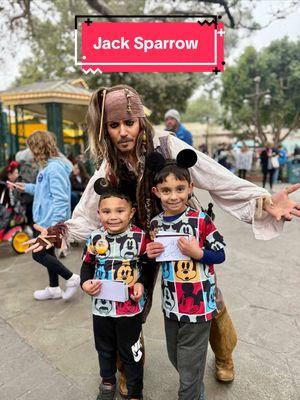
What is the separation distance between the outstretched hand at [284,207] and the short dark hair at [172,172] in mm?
440

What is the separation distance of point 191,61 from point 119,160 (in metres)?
1.77

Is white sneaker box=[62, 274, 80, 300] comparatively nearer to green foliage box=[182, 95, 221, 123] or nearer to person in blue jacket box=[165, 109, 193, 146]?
person in blue jacket box=[165, 109, 193, 146]

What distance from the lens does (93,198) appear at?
2.09 metres

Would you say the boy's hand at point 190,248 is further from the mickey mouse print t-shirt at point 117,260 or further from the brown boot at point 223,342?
the brown boot at point 223,342

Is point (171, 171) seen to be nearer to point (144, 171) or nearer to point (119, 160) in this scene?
point (144, 171)

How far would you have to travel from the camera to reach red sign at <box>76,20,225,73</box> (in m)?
3.28

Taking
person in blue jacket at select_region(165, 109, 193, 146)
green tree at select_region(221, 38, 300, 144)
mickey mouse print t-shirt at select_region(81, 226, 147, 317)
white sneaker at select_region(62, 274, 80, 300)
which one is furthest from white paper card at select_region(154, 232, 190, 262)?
green tree at select_region(221, 38, 300, 144)

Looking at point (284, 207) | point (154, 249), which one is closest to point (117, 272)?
point (154, 249)

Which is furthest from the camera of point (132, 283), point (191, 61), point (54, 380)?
point (191, 61)

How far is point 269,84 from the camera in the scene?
19.4m

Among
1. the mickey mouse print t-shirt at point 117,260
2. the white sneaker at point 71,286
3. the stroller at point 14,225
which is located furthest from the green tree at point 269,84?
the mickey mouse print t-shirt at point 117,260

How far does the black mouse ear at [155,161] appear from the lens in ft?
5.86

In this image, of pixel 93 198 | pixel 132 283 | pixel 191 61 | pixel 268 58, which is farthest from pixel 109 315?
pixel 268 58

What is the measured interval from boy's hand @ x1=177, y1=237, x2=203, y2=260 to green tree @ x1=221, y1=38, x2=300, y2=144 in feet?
61.2
